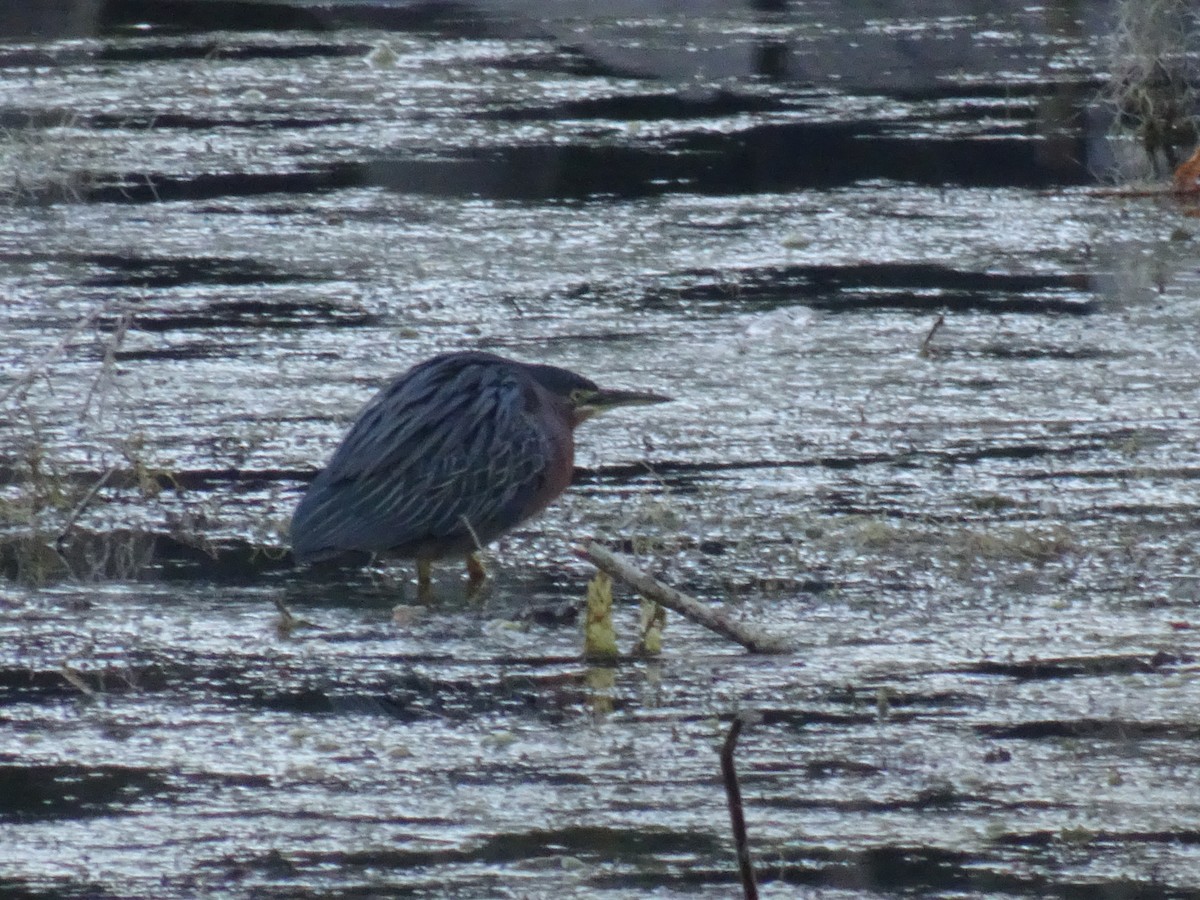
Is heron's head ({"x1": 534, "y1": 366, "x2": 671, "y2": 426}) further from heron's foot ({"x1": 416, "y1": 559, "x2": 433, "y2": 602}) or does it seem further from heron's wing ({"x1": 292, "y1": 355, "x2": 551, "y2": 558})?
heron's foot ({"x1": 416, "y1": 559, "x2": 433, "y2": 602})

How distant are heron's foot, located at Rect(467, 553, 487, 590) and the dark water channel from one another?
81 mm

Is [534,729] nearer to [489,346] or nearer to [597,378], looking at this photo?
[597,378]

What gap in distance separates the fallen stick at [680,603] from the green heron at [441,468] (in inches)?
30.0

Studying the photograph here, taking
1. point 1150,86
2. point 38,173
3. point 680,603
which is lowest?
point 680,603

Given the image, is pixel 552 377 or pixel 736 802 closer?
pixel 736 802

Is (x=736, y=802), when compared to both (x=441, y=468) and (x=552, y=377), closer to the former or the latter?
(x=441, y=468)

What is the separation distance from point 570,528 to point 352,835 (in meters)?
2.29

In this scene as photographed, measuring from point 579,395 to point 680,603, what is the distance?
1.45m

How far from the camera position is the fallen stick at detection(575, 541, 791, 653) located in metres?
5.32

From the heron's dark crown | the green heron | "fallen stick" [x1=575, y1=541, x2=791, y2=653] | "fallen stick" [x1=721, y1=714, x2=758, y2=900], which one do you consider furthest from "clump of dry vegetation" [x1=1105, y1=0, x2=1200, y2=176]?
"fallen stick" [x1=721, y1=714, x2=758, y2=900]

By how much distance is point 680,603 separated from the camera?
17.7 feet

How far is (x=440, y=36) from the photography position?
16938 mm

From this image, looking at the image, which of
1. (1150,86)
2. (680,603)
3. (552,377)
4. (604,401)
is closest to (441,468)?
(552,377)

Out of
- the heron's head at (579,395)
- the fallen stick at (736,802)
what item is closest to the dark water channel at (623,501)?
the heron's head at (579,395)
